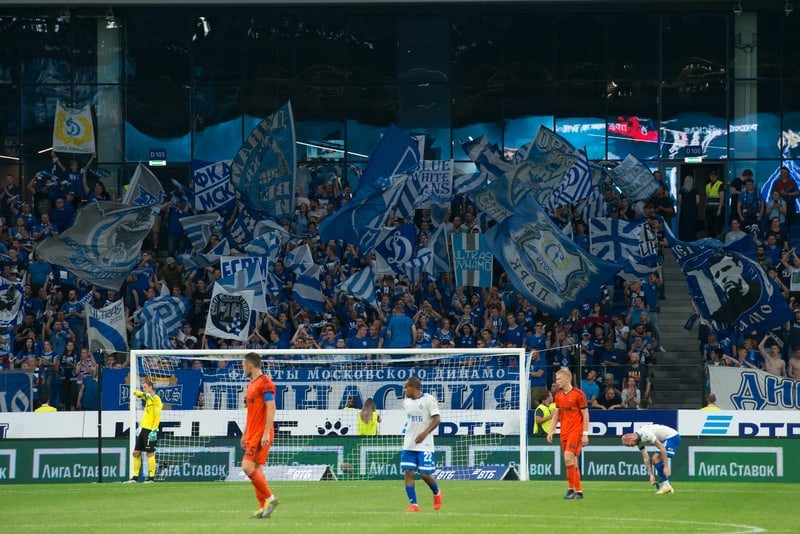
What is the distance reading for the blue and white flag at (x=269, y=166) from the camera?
32.5 metres

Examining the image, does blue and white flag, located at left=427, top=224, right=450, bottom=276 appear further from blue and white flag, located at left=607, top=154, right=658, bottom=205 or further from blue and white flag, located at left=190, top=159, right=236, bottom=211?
blue and white flag, located at left=190, top=159, right=236, bottom=211

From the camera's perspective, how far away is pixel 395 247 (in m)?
30.8

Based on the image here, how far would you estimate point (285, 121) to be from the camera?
3262 cm

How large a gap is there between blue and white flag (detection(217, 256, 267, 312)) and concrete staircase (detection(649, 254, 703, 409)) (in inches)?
328

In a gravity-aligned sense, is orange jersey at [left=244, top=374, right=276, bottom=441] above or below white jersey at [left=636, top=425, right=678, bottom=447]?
above

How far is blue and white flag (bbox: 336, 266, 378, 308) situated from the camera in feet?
100

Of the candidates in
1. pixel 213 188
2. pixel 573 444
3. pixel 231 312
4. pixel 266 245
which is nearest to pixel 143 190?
pixel 213 188

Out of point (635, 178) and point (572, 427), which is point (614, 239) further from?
point (572, 427)

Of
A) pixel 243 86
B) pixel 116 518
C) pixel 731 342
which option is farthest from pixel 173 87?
pixel 116 518

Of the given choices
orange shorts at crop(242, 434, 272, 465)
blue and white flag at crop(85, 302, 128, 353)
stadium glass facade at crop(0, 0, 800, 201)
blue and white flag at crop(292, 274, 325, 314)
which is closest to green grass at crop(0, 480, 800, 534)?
orange shorts at crop(242, 434, 272, 465)

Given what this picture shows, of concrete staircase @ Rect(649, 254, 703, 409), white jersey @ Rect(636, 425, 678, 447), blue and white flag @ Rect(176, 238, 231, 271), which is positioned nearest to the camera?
white jersey @ Rect(636, 425, 678, 447)

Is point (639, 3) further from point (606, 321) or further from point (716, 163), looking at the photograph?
point (606, 321)

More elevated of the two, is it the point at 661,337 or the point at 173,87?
the point at 173,87

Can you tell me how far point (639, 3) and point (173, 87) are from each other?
1438cm
